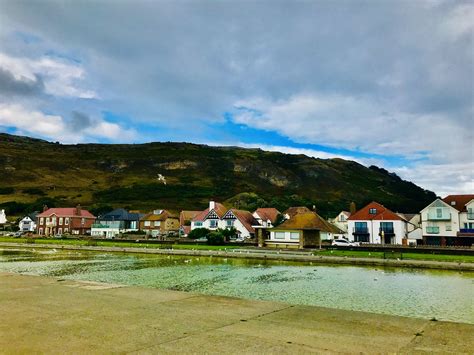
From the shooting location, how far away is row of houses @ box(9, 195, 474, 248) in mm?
63438

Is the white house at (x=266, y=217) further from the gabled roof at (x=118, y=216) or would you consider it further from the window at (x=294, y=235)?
the gabled roof at (x=118, y=216)

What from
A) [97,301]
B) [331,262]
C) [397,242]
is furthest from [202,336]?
[397,242]

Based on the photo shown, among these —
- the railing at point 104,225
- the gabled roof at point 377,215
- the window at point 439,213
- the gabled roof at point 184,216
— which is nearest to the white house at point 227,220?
the gabled roof at point 184,216

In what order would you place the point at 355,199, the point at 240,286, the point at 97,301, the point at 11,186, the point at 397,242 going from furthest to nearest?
1. the point at 355,199
2. the point at 11,186
3. the point at 397,242
4. the point at 240,286
5. the point at 97,301

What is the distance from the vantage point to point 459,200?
75688mm

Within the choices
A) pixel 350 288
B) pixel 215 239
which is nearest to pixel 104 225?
pixel 215 239

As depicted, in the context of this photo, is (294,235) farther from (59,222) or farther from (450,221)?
(59,222)

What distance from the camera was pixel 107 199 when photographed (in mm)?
160875

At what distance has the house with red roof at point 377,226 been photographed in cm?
7738

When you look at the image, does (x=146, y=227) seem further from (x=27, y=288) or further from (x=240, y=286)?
(x=27, y=288)

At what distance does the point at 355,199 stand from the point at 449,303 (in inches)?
7385

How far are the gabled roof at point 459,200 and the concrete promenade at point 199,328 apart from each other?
2963 inches

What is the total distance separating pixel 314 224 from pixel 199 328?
5725cm

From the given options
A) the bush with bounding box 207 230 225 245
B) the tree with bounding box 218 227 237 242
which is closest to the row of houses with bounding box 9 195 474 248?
the tree with bounding box 218 227 237 242
